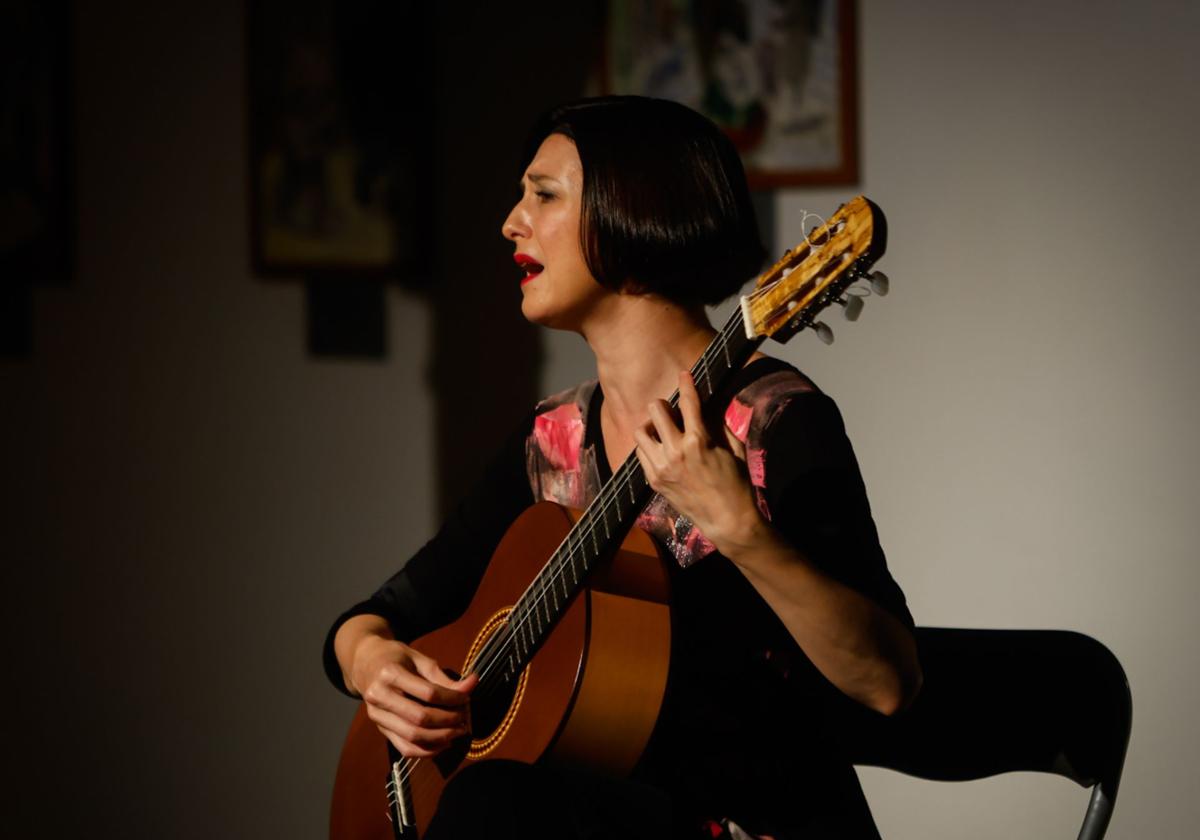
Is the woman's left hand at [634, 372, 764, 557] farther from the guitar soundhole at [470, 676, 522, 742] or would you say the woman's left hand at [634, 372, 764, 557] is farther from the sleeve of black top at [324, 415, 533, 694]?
the sleeve of black top at [324, 415, 533, 694]

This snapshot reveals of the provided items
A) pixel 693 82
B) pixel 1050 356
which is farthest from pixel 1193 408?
pixel 693 82

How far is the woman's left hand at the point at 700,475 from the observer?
1.06 metres

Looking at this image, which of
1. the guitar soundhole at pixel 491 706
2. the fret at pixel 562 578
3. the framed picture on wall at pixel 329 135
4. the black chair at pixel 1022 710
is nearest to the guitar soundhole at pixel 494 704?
the guitar soundhole at pixel 491 706

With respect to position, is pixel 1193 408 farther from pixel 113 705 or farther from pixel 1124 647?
pixel 113 705

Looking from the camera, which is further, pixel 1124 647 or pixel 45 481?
pixel 45 481

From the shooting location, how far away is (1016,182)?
1.95 meters

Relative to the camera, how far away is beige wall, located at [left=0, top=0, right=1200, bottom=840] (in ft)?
6.22

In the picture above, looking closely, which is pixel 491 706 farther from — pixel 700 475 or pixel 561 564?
pixel 700 475

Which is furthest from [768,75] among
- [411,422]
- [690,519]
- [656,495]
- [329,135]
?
[690,519]

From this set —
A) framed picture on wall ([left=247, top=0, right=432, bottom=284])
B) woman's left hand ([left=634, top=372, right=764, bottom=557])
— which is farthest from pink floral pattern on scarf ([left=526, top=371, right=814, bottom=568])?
framed picture on wall ([left=247, top=0, right=432, bottom=284])

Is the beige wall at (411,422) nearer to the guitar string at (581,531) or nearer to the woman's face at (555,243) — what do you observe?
the woman's face at (555,243)

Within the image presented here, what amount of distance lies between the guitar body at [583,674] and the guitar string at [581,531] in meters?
0.03

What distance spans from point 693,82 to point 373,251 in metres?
0.61

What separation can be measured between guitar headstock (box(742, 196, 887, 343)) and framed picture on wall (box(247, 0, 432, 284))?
1.27 meters
